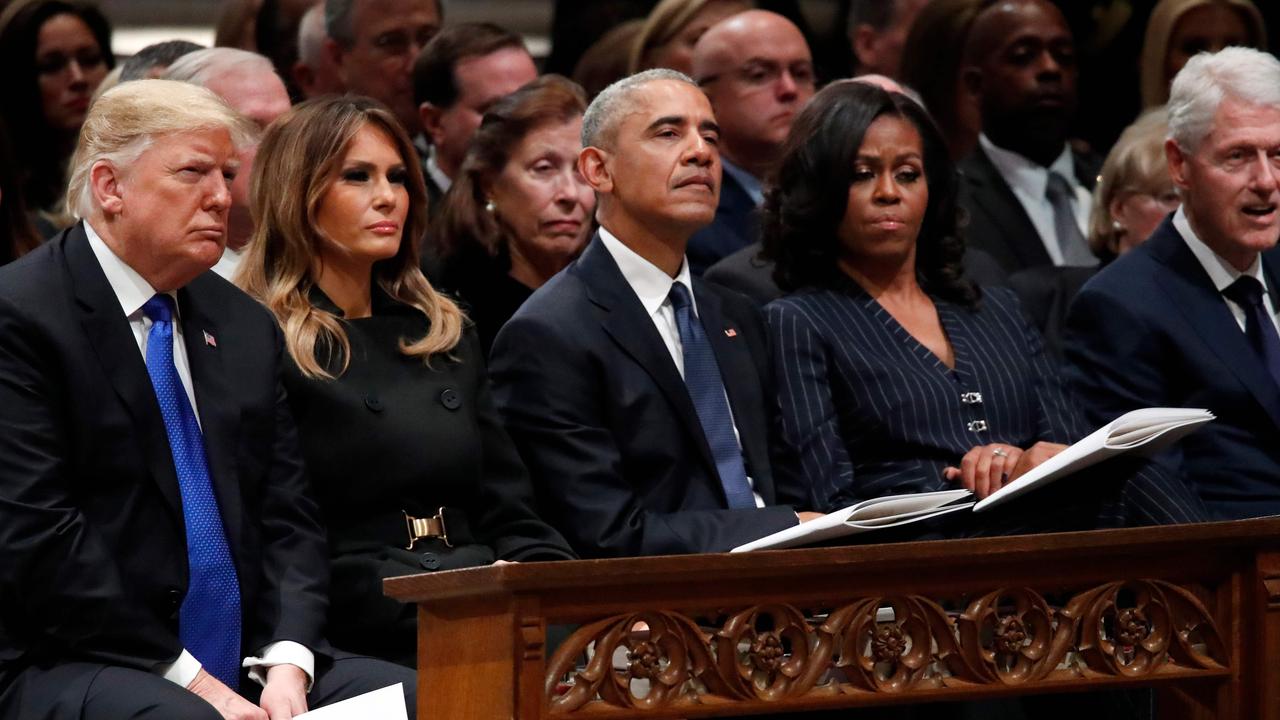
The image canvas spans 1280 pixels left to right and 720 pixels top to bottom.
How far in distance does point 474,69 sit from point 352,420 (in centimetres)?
182

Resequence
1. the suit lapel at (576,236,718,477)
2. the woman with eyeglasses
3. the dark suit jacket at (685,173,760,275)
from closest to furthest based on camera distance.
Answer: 1. the suit lapel at (576,236,718,477)
2. the dark suit jacket at (685,173,760,275)
3. the woman with eyeglasses

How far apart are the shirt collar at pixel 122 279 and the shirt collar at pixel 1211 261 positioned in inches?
90.7

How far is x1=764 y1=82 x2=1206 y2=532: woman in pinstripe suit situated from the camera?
3.68 m

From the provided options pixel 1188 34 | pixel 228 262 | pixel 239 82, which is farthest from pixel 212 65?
pixel 1188 34

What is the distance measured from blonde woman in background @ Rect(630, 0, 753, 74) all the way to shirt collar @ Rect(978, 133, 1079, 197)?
0.89m

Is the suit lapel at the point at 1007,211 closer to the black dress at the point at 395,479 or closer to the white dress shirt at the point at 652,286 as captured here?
the white dress shirt at the point at 652,286

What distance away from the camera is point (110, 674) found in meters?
2.77

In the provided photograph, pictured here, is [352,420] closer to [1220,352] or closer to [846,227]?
[846,227]

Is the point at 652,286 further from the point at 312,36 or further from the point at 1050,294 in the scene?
the point at 312,36

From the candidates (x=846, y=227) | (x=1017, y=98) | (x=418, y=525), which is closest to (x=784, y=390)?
(x=846, y=227)

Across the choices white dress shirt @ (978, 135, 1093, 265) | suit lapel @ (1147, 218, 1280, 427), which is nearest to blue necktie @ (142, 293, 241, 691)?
suit lapel @ (1147, 218, 1280, 427)

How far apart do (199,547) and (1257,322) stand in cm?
237

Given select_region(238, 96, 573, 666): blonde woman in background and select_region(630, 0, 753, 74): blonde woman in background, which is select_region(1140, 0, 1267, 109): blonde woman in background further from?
select_region(238, 96, 573, 666): blonde woman in background

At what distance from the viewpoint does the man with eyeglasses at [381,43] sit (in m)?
5.30
